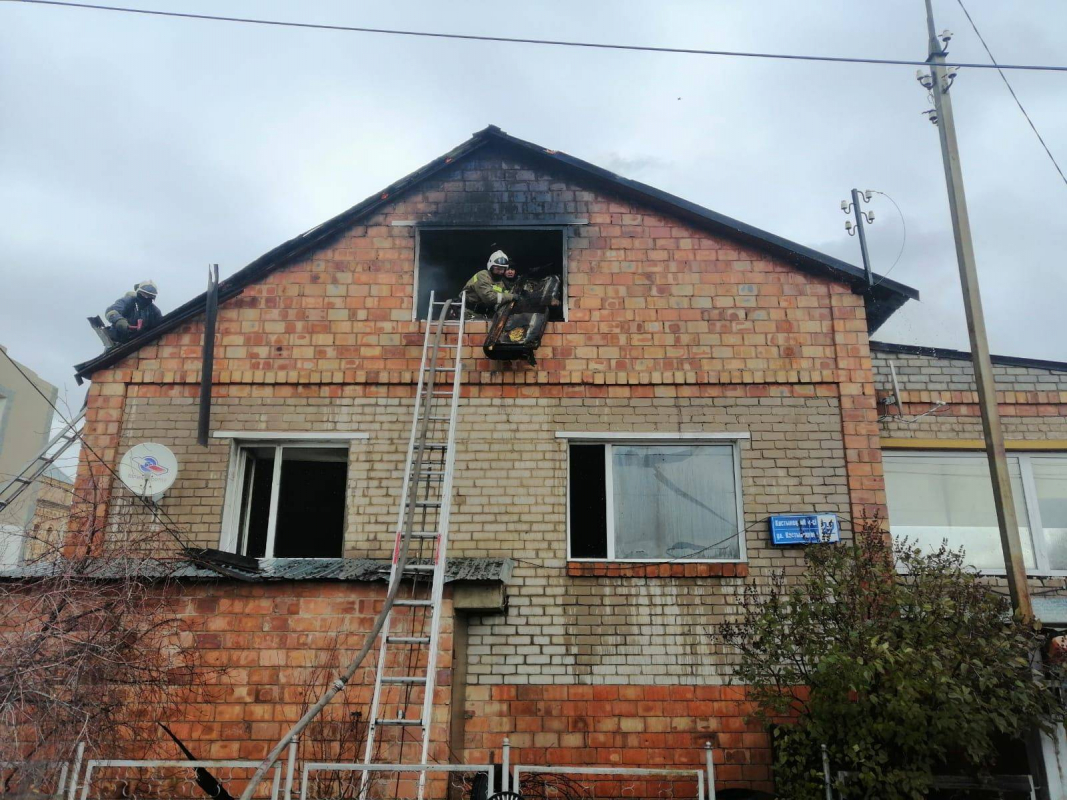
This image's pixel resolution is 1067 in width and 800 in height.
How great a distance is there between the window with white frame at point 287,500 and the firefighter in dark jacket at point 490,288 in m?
2.15

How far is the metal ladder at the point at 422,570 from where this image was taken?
7219 mm

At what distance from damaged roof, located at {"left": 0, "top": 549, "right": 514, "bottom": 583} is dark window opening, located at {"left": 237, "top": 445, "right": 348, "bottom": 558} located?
1092 millimetres

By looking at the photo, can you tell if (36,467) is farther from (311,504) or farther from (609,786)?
(609,786)

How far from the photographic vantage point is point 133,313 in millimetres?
10469

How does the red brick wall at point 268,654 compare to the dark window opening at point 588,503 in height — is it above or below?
below

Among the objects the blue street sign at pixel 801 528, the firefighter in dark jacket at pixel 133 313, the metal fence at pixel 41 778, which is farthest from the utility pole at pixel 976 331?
the firefighter in dark jacket at pixel 133 313

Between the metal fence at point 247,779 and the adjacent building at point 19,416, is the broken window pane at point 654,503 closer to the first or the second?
the metal fence at point 247,779

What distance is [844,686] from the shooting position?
6891 millimetres

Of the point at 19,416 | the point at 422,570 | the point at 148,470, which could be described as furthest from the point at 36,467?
the point at 19,416

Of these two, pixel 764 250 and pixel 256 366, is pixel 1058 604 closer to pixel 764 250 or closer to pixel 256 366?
pixel 764 250

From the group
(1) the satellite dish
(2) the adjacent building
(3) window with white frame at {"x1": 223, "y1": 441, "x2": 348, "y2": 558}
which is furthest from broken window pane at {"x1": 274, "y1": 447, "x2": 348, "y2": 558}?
(2) the adjacent building

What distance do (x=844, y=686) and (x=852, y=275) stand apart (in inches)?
188

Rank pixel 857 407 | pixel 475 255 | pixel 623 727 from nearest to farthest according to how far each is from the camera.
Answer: pixel 623 727, pixel 857 407, pixel 475 255

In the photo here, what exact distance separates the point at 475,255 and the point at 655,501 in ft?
12.6
